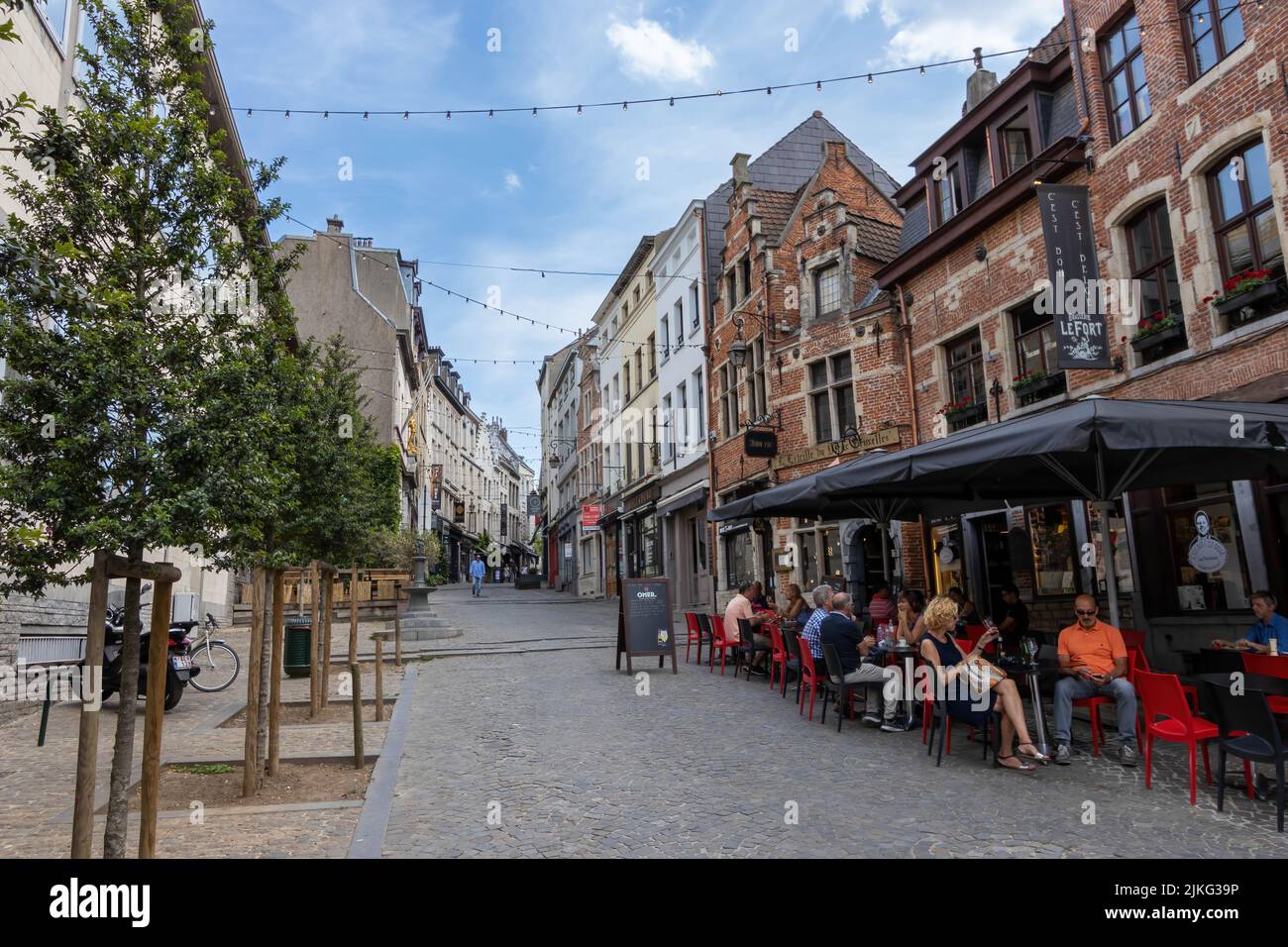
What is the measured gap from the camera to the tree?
376 cm

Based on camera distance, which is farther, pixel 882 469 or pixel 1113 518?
pixel 1113 518

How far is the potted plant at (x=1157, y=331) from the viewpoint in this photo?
33.6 feet

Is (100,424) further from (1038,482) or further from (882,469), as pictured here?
(1038,482)

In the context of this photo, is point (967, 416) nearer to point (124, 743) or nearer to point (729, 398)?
point (729, 398)

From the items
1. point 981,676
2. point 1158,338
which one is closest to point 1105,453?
point 981,676

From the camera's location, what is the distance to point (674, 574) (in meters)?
26.8

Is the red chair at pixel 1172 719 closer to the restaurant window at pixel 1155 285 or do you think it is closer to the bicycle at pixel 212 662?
the restaurant window at pixel 1155 285

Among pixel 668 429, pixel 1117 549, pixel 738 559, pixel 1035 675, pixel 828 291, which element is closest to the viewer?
pixel 1035 675

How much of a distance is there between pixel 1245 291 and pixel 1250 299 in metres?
0.10

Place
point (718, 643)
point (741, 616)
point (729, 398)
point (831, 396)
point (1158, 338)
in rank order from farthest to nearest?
point (729, 398) < point (831, 396) < point (718, 643) < point (741, 616) < point (1158, 338)

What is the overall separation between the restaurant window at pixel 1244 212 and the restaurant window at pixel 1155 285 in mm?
710

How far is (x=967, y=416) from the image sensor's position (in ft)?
47.9

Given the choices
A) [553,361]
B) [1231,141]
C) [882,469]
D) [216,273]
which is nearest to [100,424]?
[216,273]
